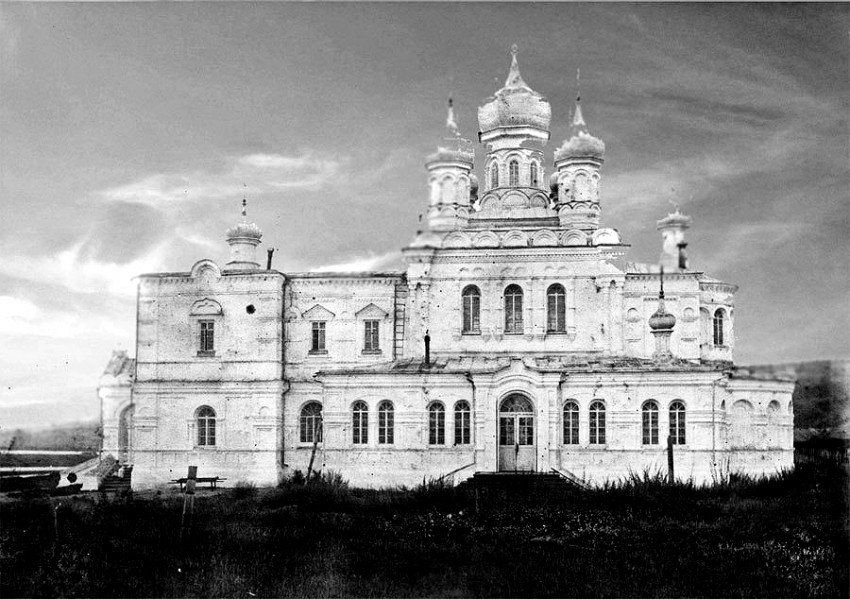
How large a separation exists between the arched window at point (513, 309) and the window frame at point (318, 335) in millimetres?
4850

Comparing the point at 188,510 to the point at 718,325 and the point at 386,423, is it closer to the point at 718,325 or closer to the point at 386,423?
the point at 386,423

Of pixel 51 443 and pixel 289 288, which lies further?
pixel 289 288

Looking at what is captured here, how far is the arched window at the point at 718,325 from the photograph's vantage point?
3152cm

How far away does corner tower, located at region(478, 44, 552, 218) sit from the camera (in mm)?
30219

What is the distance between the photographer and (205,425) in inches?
1123

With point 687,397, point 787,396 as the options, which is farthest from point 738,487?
point 787,396

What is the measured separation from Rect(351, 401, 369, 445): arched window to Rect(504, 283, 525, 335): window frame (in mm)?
4142

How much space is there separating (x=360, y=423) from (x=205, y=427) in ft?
13.4

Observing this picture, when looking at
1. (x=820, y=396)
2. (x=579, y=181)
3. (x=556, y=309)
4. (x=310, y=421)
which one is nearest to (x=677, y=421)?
(x=820, y=396)

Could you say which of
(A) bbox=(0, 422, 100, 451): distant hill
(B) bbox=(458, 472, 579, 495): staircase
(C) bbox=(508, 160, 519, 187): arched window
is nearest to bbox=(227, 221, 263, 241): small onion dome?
(A) bbox=(0, 422, 100, 451): distant hill

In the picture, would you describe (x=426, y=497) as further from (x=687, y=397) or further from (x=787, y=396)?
(x=787, y=396)

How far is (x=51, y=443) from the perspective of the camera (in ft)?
77.7

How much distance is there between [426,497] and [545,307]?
7.44 meters

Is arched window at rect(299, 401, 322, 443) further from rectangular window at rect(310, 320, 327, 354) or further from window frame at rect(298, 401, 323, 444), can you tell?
rectangular window at rect(310, 320, 327, 354)
